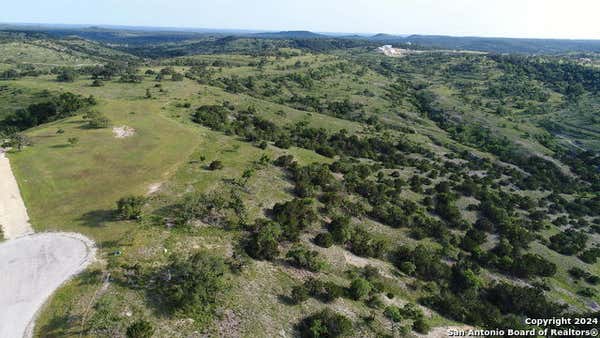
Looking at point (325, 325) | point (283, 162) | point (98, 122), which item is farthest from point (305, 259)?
point (98, 122)

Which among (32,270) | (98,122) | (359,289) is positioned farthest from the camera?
(98,122)

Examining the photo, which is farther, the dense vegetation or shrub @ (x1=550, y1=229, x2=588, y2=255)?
shrub @ (x1=550, y1=229, x2=588, y2=255)

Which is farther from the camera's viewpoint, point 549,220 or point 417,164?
point 417,164

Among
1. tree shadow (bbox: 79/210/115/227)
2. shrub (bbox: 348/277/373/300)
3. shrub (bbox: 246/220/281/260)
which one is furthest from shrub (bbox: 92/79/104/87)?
shrub (bbox: 348/277/373/300)

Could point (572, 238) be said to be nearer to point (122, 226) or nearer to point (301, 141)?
point (301, 141)

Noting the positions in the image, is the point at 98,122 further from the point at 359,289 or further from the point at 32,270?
the point at 359,289

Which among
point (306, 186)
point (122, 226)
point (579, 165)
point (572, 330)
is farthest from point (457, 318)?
point (579, 165)

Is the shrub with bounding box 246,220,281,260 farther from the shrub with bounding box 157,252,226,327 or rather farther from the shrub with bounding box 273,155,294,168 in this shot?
the shrub with bounding box 273,155,294,168
